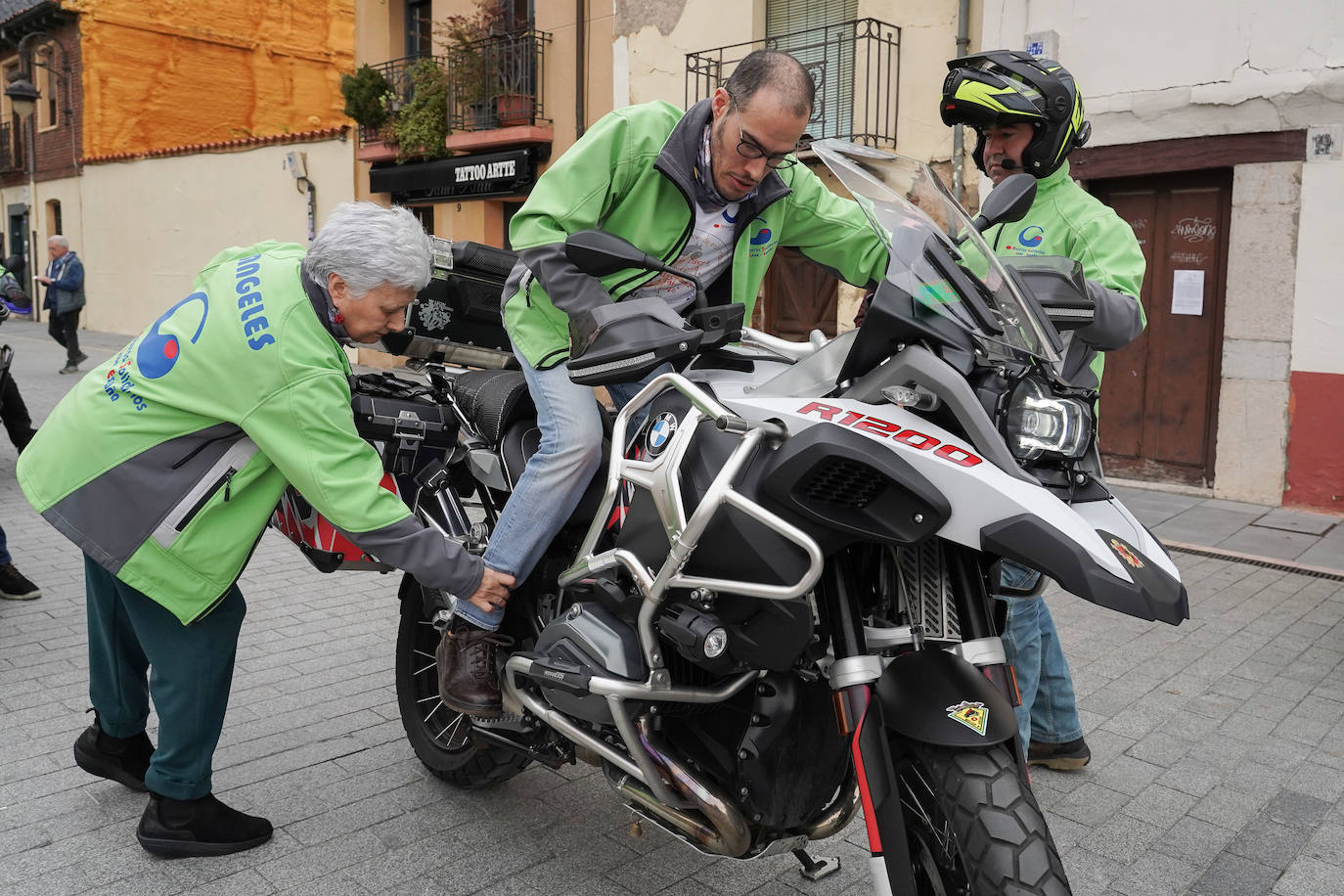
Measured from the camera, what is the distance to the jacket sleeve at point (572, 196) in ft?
8.64

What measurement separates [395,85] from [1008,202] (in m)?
16.5

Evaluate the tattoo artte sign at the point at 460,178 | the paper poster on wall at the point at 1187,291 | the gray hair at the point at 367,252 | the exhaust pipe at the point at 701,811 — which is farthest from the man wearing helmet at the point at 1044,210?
the tattoo artte sign at the point at 460,178

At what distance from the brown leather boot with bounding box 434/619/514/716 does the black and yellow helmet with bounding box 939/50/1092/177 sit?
1.71 m

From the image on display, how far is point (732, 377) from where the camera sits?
7.75 ft

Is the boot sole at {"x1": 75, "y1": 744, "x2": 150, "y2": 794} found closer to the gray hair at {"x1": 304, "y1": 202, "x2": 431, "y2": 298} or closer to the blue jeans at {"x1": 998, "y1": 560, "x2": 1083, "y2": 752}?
the gray hair at {"x1": 304, "y1": 202, "x2": 431, "y2": 298}

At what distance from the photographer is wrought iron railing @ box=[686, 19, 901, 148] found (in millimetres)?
10586

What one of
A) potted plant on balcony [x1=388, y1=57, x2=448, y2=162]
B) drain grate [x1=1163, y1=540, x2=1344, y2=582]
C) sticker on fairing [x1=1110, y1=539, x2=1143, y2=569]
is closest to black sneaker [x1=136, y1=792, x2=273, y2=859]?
sticker on fairing [x1=1110, y1=539, x2=1143, y2=569]

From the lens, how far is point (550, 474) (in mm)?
2705

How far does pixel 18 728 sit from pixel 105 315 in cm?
2334

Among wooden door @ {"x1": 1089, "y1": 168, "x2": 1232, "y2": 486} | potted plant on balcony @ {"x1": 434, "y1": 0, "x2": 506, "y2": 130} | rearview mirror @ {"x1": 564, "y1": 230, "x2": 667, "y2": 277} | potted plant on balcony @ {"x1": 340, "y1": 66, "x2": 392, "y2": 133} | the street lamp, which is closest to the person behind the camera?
rearview mirror @ {"x1": 564, "y1": 230, "x2": 667, "y2": 277}

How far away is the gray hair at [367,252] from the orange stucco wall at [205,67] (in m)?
23.3

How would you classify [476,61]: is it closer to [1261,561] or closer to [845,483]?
[1261,561]

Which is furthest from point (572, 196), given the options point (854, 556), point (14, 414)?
point (14, 414)

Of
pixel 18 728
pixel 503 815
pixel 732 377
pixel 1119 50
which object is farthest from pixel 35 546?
pixel 1119 50
